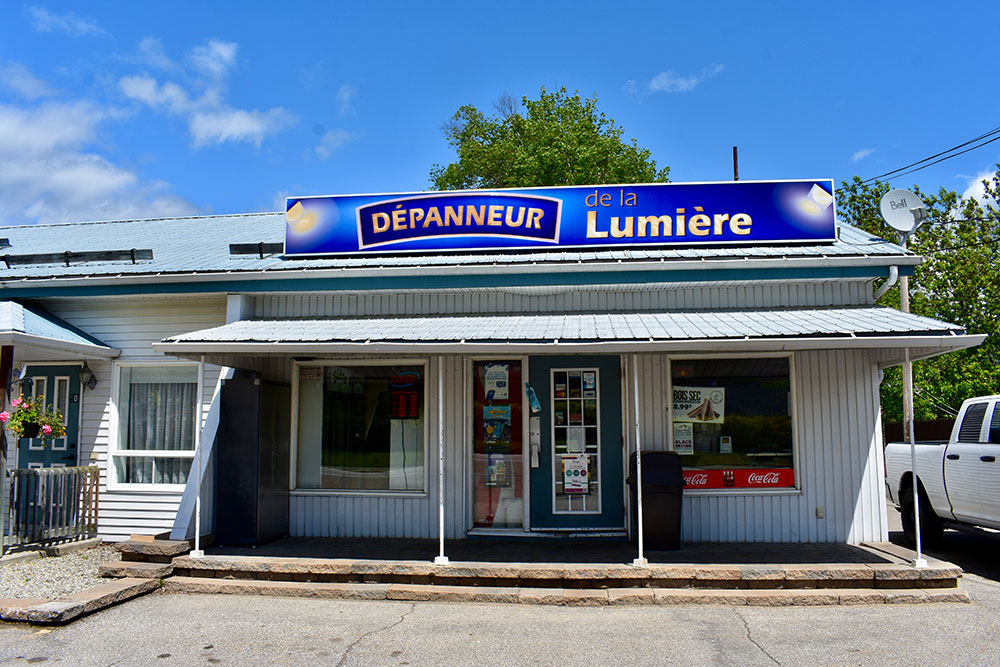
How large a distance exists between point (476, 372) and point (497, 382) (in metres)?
0.31

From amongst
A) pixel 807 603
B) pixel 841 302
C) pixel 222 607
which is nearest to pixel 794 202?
pixel 841 302

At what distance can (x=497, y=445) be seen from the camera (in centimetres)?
997

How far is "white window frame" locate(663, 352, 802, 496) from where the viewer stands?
9.32m

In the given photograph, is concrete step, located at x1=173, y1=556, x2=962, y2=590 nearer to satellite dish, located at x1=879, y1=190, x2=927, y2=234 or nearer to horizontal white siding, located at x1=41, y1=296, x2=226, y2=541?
horizontal white siding, located at x1=41, y1=296, x2=226, y2=541

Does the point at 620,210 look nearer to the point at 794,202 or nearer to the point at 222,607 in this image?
the point at 794,202

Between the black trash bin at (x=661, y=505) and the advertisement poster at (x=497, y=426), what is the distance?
74.4 inches

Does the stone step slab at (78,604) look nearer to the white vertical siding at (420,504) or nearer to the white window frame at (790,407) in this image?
the white vertical siding at (420,504)

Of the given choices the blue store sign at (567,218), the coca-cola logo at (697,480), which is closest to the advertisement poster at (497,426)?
the blue store sign at (567,218)

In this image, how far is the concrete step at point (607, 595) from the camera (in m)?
7.27

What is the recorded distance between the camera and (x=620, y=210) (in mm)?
10359

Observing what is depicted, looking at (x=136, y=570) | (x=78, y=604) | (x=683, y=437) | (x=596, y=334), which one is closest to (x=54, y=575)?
(x=136, y=570)

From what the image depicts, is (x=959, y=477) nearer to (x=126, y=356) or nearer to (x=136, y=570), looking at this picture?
(x=136, y=570)

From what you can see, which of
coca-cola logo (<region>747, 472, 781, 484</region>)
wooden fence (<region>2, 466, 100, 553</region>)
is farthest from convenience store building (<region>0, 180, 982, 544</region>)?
wooden fence (<region>2, 466, 100, 553</region>)

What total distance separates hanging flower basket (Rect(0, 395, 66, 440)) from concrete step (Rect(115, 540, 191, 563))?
2.25 m
